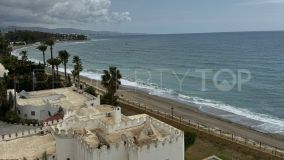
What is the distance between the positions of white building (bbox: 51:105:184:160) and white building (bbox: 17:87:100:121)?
10040mm

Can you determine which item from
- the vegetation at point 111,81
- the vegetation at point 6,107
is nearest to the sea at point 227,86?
the vegetation at point 111,81

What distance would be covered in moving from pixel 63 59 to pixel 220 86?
33967 mm

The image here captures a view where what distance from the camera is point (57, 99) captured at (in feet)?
128

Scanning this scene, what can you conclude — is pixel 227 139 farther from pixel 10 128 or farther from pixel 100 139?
pixel 10 128

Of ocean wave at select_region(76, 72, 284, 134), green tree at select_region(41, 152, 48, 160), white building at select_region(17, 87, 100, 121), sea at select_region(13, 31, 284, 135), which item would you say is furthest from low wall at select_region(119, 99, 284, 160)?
green tree at select_region(41, 152, 48, 160)

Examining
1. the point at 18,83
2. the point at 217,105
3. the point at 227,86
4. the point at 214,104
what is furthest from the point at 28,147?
the point at 227,86

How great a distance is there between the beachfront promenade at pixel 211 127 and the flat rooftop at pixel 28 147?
1876 cm

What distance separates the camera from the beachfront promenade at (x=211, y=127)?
35844mm

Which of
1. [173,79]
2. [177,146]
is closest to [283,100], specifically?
[173,79]

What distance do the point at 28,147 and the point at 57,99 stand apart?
14778 mm

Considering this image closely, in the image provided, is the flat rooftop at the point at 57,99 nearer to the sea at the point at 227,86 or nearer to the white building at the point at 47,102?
the white building at the point at 47,102

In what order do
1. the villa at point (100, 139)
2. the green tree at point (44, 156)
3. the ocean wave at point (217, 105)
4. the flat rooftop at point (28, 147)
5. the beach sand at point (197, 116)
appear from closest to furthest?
the villa at point (100, 139) < the green tree at point (44, 156) < the flat rooftop at point (28, 147) < the beach sand at point (197, 116) < the ocean wave at point (217, 105)

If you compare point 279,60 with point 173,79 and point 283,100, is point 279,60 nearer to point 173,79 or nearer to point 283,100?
point 173,79

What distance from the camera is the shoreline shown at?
1613 inches
